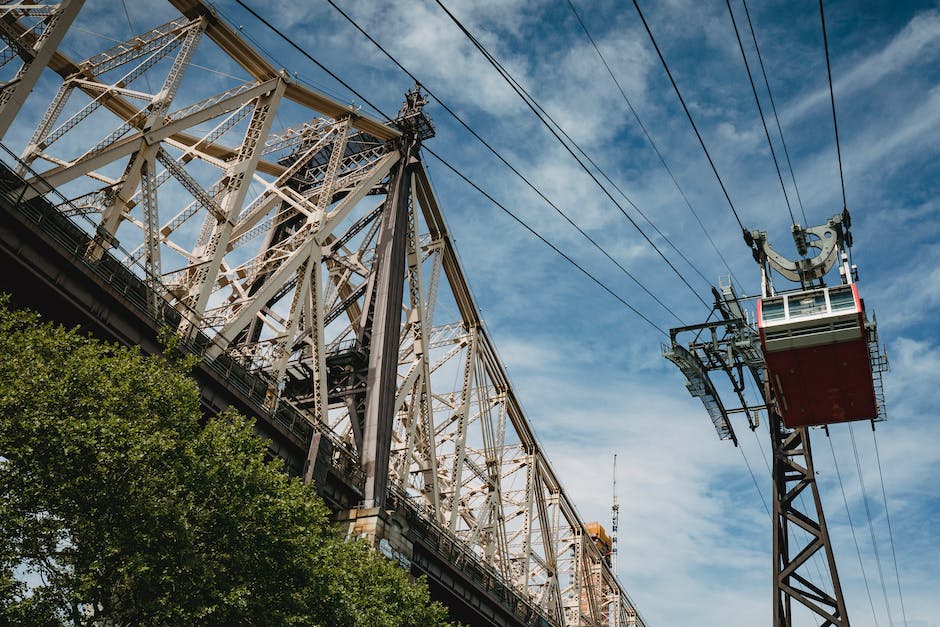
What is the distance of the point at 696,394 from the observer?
31.4 m

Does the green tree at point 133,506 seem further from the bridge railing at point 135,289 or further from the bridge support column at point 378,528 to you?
the bridge support column at point 378,528

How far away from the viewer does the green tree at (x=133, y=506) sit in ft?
52.6

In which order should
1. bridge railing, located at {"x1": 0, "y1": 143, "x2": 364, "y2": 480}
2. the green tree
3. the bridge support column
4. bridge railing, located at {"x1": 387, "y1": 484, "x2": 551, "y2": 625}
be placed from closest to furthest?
the green tree < bridge railing, located at {"x1": 0, "y1": 143, "x2": 364, "y2": 480} < the bridge support column < bridge railing, located at {"x1": 387, "y1": 484, "x2": 551, "y2": 625}

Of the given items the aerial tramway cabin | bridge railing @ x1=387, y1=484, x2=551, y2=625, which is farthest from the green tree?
bridge railing @ x1=387, y1=484, x2=551, y2=625

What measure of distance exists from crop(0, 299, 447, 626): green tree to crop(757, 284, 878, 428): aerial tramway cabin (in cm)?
1530

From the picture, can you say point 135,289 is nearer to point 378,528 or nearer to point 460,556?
point 378,528

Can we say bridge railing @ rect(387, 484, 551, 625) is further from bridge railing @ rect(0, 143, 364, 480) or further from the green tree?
the green tree

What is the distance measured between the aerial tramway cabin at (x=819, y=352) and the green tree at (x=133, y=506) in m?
15.3

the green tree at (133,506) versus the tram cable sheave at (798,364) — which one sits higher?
the tram cable sheave at (798,364)

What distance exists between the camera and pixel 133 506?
16.8m

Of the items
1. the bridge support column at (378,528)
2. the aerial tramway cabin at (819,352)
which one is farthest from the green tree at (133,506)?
the aerial tramway cabin at (819,352)

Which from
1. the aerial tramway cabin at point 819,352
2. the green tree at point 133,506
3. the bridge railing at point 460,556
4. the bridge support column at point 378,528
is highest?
the aerial tramway cabin at point 819,352

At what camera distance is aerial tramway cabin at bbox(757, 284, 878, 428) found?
2522cm

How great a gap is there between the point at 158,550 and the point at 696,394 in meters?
20.8
